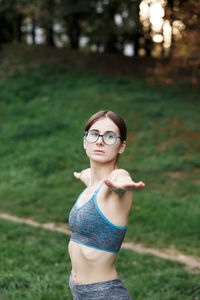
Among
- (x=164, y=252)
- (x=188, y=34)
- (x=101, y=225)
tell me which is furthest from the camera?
(x=188, y=34)

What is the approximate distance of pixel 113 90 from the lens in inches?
659

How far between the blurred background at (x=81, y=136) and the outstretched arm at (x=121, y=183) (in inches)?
90.3

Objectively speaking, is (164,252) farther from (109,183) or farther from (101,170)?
(109,183)

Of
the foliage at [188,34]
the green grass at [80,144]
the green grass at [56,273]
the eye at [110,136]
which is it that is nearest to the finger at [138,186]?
the eye at [110,136]

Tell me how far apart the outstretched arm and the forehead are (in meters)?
0.31

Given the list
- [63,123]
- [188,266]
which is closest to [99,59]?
[63,123]

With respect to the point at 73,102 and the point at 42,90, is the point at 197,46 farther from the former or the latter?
the point at 42,90

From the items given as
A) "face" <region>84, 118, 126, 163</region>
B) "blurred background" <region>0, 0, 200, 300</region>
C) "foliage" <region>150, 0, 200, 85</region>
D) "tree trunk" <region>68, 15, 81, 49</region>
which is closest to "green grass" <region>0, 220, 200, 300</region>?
"blurred background" <region>0, 0, 200, 300</region>

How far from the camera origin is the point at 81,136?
1338 centimetres

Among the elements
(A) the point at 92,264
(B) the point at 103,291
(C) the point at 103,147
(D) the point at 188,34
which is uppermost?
(D) the point at 188,34

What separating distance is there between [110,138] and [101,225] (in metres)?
0.55

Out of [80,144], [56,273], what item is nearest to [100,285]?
[56,273]

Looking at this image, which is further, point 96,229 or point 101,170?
point 101,170

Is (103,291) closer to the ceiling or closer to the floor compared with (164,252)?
closer to the ceiling
